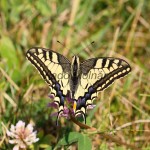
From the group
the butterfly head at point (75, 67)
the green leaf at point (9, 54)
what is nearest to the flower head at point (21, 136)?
the butterfly head at point (75, 67)

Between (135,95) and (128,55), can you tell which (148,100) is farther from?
(128,55)

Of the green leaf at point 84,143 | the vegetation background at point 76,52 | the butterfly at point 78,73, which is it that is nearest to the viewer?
the green leaf at point 84,143

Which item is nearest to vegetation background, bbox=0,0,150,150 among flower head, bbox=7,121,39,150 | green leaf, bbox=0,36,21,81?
green leaf, bbox=0,36,21,81

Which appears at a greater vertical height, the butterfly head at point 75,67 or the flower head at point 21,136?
the butterfly head at point 75,67

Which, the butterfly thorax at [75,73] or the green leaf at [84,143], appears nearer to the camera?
the green leaf at [84,143]

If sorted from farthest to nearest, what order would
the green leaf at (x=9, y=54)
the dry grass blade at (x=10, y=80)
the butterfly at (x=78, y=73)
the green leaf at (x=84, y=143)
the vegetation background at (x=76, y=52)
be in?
the green leaf at (x=9, y=54) → the dry grass blade at (x=10, y=80) → the vegetation background at (x=76, y=52) → the butterfly at (x=78, y=73) → the green leaf at (x=84, y=143)

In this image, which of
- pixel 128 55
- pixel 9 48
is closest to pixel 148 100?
pixel 128 55

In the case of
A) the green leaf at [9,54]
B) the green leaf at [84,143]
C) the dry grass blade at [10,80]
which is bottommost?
the green leaf at [84,143]

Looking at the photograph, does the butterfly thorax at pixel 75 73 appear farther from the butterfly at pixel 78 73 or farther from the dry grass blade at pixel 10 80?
the dry grass blade at pixel 10 80
